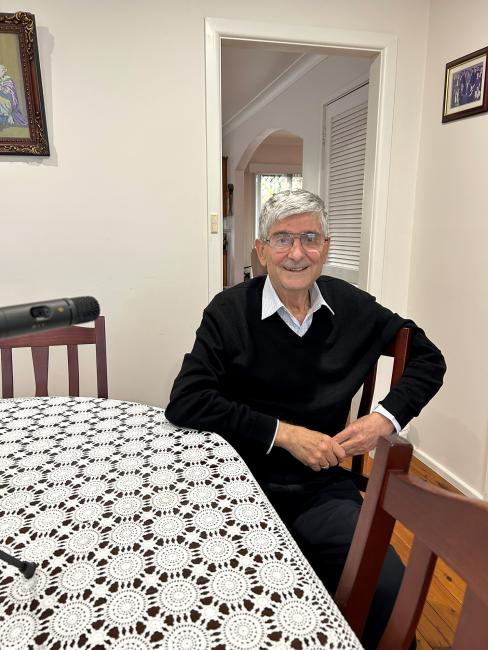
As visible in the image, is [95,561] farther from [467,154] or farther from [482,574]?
[467,154]

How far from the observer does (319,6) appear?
6.89ft

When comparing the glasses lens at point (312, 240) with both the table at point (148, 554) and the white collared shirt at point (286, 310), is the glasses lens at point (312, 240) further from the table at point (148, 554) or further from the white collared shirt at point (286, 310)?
the table at point (148, 554)

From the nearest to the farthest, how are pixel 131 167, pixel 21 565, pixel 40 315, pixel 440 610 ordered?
pixel 40 315 < pixel 21 565 < pixel 440 610 < pixel 131 167

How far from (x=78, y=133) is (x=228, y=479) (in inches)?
71.1

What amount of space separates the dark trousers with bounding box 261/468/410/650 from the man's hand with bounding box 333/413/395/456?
11 cm

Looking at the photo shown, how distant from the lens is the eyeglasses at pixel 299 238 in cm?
119

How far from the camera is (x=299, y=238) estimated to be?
1189 millimetres

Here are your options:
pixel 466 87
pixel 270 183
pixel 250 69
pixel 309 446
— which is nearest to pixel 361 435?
pixel 309 446

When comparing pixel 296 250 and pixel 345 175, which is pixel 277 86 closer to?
pixel 345 175

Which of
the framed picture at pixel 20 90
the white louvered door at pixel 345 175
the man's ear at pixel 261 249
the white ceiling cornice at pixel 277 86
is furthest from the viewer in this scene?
the white ceiling cornice at pixel 277 86

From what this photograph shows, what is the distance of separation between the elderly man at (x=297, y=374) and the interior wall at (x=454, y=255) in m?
1.01

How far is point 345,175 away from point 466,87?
1.18 meters

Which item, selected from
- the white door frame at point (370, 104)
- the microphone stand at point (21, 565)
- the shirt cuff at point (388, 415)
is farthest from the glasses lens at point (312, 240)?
the white door frame at point (370, 104)

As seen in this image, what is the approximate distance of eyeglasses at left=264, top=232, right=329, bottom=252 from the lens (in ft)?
3.91
